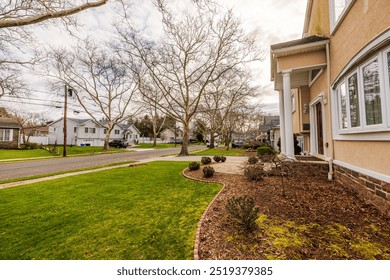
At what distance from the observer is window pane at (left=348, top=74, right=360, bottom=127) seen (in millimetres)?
4629

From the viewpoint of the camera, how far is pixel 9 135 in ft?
94.5

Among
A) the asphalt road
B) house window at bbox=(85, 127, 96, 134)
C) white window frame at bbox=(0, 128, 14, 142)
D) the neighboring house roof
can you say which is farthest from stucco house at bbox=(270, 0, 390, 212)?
house window at bbox=(85, 127, 96, 134)

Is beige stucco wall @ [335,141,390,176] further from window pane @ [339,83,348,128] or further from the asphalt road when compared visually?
the asphalt road

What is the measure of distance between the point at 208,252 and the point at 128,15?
8618mm

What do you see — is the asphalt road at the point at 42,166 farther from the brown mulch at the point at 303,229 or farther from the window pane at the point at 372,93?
the window pane at the point at 372,93

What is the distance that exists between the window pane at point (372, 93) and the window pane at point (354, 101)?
469mm

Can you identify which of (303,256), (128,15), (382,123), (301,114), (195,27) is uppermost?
(195,27)

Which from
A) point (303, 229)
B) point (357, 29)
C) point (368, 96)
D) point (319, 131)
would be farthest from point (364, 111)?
point (319, 131)

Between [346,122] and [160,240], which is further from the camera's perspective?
[346,122]

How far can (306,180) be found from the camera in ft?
20.1

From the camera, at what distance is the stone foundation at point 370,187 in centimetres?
347

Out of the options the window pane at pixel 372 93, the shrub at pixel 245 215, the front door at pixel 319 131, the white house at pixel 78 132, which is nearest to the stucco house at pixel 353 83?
the window pane at pixel 372 93

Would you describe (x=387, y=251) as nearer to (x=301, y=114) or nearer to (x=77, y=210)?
(x=77, y=210)
